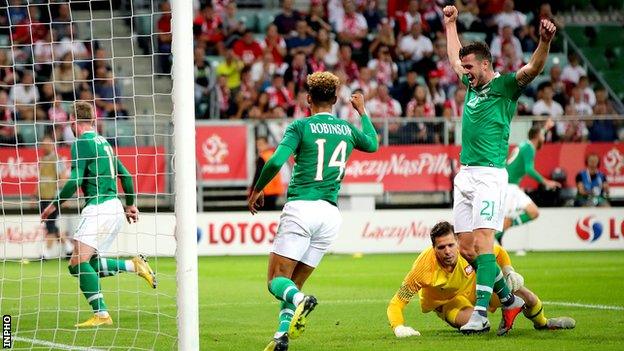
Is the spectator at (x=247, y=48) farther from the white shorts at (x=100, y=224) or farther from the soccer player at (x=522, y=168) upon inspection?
the white shorts at (x=100, y=224)

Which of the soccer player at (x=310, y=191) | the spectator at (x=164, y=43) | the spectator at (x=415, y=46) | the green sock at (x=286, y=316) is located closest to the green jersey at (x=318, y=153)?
the soccer player at (x=310, y=191)

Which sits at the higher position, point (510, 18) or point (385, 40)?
point (510, 18)

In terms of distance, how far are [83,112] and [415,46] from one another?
14.8 m

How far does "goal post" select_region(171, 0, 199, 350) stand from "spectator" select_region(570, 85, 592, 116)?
17269mm

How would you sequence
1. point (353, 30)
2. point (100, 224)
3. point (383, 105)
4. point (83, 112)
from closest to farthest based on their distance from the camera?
→ point (83, 112)
point (100, 224)
point (383, 105)
point (353, 30)

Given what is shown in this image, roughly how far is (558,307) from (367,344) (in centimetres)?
354

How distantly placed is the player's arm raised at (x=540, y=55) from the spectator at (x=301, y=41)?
49.5 ft

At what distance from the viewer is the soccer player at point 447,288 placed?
930 cm

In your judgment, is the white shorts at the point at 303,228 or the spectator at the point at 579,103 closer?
the white shorts at the point at 303,228

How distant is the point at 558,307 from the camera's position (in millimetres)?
11883

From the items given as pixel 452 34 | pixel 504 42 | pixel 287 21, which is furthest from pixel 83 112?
pixel 504 42

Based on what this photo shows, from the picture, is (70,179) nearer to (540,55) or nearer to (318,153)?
(318,153)

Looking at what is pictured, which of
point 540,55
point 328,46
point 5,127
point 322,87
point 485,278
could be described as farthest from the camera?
point 328,46

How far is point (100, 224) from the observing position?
1129 centimetres
